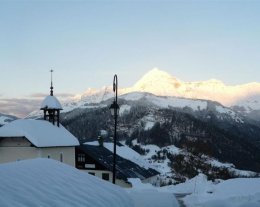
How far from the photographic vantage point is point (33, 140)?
4084 centimetres

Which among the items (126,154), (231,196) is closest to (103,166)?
(126,154)

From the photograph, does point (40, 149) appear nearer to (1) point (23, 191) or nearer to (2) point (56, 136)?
(2) point (56, 136)

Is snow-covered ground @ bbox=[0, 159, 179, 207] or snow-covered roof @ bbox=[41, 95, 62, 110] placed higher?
snow-covered ground @ bbox=[0, 159, 179, 207]

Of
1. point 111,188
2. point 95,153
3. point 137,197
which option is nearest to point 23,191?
point 111,188

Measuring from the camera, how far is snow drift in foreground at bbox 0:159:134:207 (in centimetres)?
861

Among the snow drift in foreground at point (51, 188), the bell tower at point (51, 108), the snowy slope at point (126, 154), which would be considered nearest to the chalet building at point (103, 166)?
the snowy slope at point (126, 154)

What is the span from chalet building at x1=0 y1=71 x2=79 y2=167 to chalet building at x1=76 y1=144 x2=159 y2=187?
841cm

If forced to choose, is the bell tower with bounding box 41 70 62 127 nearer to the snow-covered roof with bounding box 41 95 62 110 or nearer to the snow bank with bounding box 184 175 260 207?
the snow-covered roof with bounding box 41 95 62 110

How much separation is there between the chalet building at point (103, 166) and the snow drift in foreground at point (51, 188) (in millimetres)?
39586

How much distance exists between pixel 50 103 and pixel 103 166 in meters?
11.6

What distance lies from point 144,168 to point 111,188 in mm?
54998

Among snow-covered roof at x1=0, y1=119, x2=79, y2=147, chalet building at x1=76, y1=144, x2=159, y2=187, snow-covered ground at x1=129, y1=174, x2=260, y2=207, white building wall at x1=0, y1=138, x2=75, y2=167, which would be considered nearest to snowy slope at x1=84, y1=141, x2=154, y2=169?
chalet building at x1=76, y1=144, x2=159, y2=187

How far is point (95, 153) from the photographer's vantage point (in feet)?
188

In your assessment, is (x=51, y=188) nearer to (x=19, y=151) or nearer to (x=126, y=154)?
(x=19, y=151)
